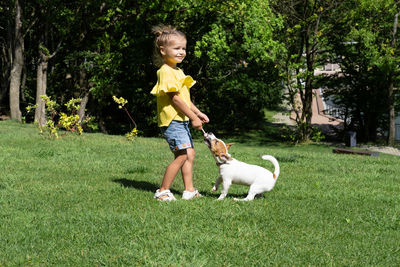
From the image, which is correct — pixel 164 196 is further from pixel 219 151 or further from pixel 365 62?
pixel 365 62

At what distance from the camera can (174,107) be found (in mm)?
5184

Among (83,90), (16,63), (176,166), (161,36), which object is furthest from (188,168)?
(16,63)

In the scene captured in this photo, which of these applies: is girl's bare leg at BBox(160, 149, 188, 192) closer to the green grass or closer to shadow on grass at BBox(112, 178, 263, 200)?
the green grass

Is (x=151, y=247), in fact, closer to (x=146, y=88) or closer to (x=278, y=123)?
(x=146, y=88)

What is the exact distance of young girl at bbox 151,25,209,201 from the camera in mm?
5086

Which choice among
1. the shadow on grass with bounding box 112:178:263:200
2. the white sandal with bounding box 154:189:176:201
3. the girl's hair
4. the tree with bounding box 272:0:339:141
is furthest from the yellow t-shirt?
the tree with bounding box 272:0:339:141

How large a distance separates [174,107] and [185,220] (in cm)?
136

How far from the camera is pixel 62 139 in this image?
1067 centimetres

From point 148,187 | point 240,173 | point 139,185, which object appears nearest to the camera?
point 240,173

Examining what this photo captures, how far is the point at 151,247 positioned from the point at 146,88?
17.1m

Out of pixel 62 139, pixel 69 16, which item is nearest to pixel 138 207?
pixel 62 139

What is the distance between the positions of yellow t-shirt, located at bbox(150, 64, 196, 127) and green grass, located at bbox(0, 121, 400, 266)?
941 mm

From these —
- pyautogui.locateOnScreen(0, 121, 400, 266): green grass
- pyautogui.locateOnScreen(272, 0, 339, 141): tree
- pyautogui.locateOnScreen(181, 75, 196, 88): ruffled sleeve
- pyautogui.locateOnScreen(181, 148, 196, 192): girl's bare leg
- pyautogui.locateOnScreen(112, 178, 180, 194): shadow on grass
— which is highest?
pyautogui.locateOnScreen(272, 0, 339, 141): tree

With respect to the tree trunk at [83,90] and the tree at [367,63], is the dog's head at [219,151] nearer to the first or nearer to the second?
the tree at [367,63]
